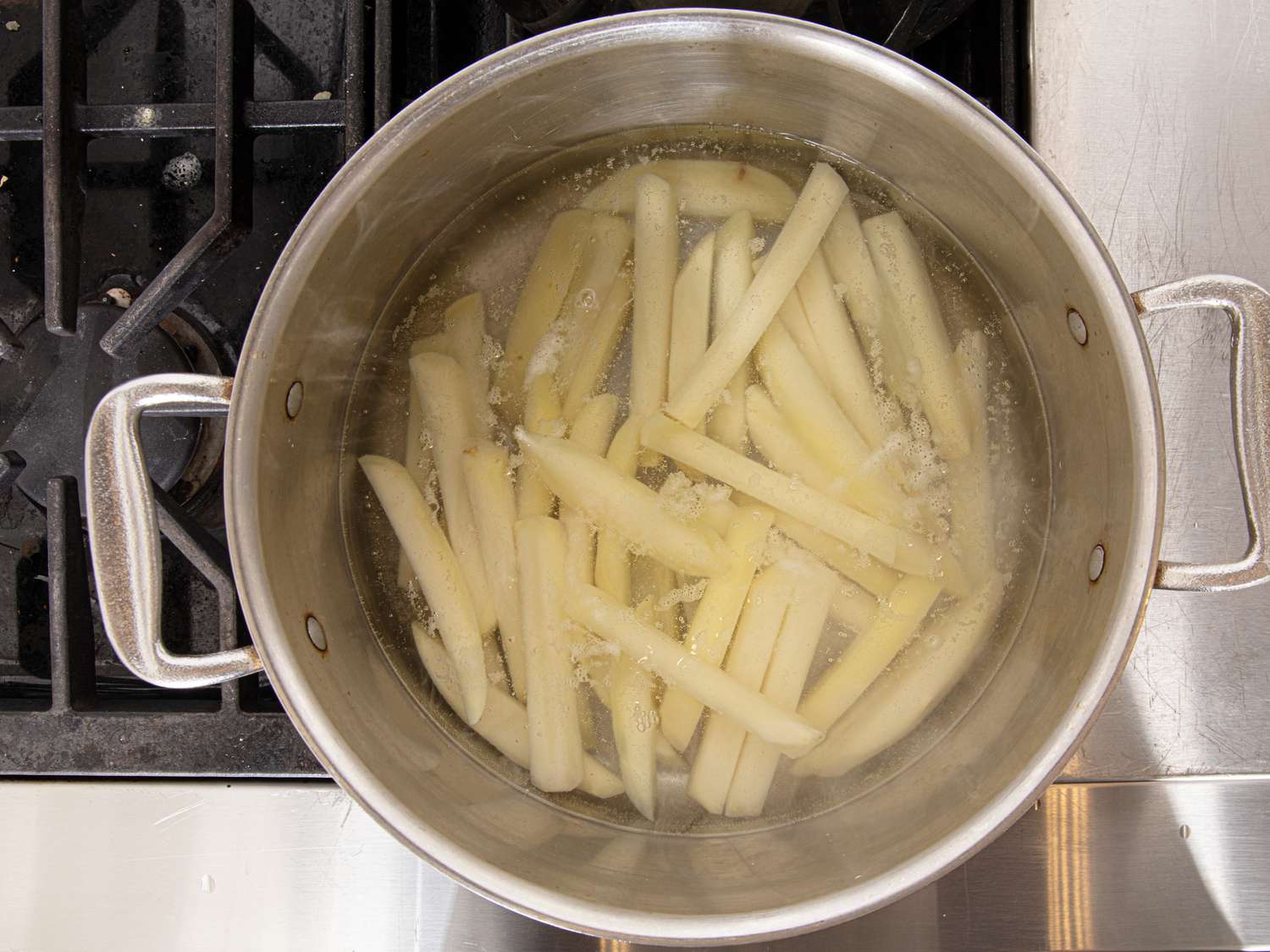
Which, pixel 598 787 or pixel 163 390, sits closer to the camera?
pixel 163 390

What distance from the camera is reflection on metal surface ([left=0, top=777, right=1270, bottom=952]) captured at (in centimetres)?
59

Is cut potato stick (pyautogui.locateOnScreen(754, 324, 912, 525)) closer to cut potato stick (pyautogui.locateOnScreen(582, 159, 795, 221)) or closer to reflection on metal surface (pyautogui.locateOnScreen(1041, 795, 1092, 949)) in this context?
cut potato stick (pyautogui.locateOnScreen(582, 159, 795, 221))

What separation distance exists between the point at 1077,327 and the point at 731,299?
0.65 ft

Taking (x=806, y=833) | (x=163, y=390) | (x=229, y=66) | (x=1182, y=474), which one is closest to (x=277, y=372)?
(x=163, y=390)

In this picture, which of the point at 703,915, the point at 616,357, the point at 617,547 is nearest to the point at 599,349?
the point at 616,357

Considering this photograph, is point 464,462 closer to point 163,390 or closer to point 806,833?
point 163,390

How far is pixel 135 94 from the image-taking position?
2.00 ft

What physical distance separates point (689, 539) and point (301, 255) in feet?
0.86

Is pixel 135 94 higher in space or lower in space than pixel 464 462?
higher

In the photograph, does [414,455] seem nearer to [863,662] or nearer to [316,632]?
[316,632]

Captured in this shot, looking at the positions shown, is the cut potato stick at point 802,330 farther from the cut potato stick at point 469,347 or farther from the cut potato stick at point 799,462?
the cut potato stick at point 469,347

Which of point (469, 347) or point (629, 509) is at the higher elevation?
point (469, 347)

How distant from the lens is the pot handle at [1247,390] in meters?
0.45

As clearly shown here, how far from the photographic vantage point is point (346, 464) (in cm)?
61
